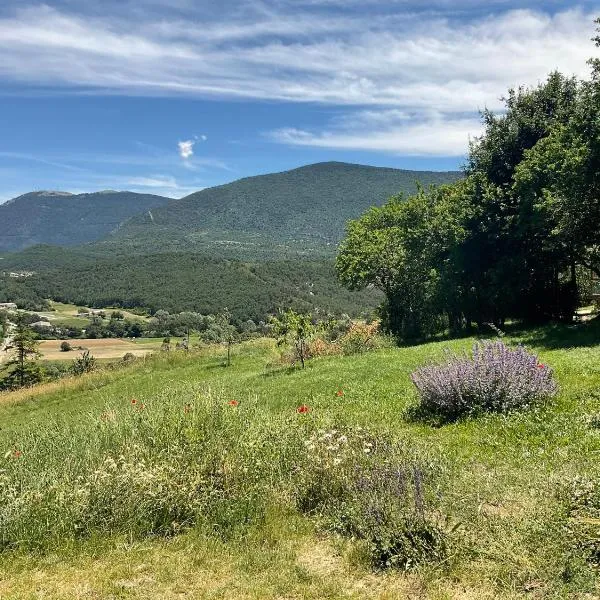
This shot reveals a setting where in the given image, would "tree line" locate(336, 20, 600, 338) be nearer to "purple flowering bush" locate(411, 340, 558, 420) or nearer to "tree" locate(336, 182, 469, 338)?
"tree" locate(336, 182, 469, 338)

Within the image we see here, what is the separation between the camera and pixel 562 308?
922 inches

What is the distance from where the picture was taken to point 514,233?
2278cm

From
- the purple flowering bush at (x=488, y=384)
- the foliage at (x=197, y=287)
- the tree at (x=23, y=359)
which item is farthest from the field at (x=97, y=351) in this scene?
the purple flowering bush at (x=488, y=384)

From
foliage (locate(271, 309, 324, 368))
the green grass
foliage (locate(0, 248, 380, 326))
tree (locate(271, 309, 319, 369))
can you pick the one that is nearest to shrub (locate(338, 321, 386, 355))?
foliage (locate(271, 309, 324, 368))

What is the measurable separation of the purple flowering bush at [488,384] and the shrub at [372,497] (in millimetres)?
2599

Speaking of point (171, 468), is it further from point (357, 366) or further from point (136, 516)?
point (357, 366)

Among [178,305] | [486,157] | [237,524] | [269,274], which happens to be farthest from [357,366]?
[269,274]

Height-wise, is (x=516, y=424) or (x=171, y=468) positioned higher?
(x=171, y=468)

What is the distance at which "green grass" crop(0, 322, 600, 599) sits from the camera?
171 inches

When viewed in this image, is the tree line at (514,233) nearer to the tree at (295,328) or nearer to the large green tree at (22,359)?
the tree at (295,328)

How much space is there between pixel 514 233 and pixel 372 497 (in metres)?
20.2

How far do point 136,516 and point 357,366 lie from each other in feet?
38.6

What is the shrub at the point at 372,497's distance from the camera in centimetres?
472

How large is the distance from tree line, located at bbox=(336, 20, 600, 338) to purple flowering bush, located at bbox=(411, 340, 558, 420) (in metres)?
11.2
